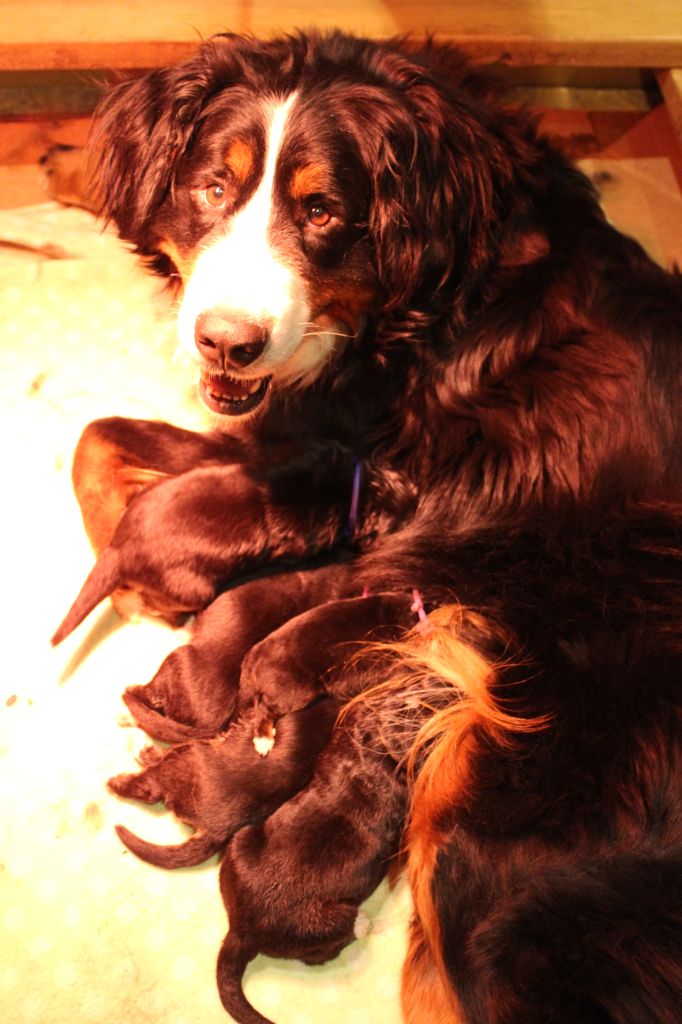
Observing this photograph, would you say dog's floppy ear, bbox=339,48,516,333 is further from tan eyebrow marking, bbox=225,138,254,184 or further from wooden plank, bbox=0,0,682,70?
wooden plank, bbox=0,0,682,70

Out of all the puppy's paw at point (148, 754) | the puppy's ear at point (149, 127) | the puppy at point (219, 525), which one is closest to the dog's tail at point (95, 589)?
the puppy at point (219, 525)

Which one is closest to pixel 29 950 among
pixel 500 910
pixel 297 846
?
pixel 297 846

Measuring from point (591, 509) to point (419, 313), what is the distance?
1.63ft

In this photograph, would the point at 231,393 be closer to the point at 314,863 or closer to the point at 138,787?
the point at 138,787

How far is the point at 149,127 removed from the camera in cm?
178

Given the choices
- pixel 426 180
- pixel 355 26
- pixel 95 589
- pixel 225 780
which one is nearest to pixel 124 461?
pixel 95 589

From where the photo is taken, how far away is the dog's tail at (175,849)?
68.0 inches

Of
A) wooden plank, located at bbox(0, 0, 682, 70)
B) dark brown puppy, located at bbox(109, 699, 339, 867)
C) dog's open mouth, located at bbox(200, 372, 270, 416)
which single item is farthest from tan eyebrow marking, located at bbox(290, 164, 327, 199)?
wooden plank, located at bbox(0, 0, 682, 70)

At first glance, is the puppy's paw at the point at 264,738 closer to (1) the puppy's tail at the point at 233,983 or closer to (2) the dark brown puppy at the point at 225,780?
(2) the dark brown puppy at the point at 225,780

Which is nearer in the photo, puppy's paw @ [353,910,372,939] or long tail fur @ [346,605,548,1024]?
long tail fur @ [346,605,548,1024]

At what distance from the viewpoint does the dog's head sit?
1.61 m

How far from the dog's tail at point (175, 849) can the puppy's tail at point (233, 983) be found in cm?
15

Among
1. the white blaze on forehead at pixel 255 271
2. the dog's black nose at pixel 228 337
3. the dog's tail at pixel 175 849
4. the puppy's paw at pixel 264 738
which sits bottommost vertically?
the dog's tail at pixel 175 849

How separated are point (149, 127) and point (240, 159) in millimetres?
265
